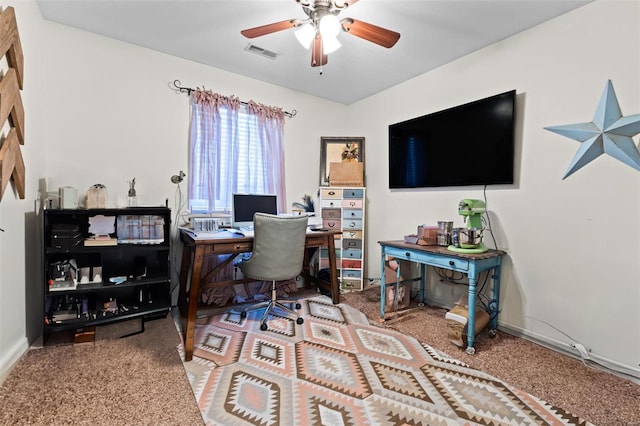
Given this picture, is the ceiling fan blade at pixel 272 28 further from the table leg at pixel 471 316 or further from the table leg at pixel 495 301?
the table leg at pixel 495 301

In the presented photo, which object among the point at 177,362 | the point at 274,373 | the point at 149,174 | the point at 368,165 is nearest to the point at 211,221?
the point at 149,174

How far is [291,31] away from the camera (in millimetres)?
2277

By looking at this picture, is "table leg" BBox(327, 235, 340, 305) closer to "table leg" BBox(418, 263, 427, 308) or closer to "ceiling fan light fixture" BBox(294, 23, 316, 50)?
"table leg" BBox(418, 263, 427, 308)

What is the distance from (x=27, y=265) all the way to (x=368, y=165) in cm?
324

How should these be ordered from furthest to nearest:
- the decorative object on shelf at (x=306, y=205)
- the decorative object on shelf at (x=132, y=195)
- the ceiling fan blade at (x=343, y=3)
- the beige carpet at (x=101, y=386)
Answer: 1. the decorative object on shelf at (x=306, y=205)
2. the decorative object on shelf at (x=132, y=195)
3. the ceiling fan blade at (x=343, y=3)
4. the beige carpet at (x=101, y=386)

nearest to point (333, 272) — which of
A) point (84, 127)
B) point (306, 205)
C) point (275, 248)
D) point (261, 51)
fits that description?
point (275, 248)

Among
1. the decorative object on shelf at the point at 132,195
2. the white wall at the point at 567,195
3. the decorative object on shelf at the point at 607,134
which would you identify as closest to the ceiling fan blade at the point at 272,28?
the decorative object on shelf at the point at 132,195

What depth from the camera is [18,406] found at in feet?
4.47

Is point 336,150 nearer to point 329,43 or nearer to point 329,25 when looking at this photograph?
point 329,43

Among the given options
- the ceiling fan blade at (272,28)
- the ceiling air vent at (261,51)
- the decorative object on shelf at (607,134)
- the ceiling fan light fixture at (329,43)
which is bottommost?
the decorative object on shelf at (607,134)

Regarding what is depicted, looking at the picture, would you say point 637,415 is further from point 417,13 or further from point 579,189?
point 417,13

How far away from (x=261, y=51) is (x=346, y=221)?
1936 millimetres

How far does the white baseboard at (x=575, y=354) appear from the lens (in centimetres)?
170

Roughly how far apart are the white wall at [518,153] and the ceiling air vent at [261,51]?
0.53 meters
